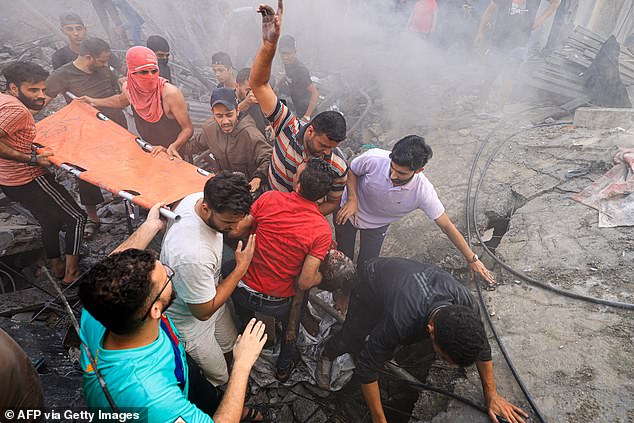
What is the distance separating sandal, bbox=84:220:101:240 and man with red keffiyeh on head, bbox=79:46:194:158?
1411mm

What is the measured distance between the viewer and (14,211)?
189 inches

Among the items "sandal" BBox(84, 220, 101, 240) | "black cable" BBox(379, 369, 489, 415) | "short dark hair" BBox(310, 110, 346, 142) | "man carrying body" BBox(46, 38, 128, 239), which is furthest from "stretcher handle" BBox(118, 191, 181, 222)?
"black cable" BBox(379, 369, 489, 415)

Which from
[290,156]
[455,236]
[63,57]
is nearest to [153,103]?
[290,156]

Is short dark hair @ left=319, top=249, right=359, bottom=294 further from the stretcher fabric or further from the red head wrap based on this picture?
the red head wrap

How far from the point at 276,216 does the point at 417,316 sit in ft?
3.88

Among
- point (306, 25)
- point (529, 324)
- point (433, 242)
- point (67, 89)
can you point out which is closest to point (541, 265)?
point (529, 324)

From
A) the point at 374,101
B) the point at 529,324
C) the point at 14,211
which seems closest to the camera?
the point at 529,324

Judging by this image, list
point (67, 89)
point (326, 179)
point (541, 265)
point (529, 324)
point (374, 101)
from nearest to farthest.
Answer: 1. point (326, 179)
2. point (529, 324)
3. point (541, 265)
4. point (67, 89)
5. point (374, 101)

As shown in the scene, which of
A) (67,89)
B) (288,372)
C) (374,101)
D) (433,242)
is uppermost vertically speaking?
(67,89)

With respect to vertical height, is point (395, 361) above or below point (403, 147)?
below

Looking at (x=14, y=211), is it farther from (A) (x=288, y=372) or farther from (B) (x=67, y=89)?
(A) (x=288, y=372)

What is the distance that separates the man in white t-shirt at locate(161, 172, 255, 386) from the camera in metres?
2.11

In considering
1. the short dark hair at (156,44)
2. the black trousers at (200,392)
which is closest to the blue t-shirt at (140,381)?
the black trousers at (200,392)

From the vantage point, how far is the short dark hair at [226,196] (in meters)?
2.11
